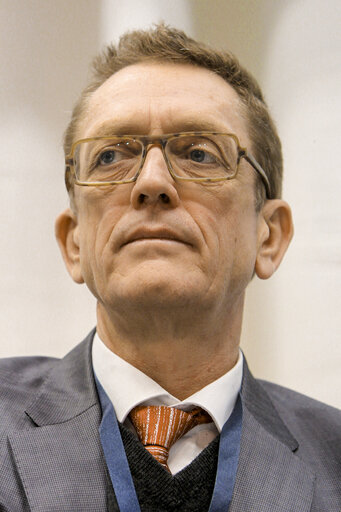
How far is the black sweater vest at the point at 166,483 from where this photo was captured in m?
1.29

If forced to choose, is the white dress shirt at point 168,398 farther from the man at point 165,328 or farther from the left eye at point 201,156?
the left eye at point 201,156

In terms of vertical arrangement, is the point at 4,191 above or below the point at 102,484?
above

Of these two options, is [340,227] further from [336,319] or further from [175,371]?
[175,371]

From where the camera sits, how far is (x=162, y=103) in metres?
1.51

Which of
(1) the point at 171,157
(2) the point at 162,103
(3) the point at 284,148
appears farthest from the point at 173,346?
(3) the point at 284,148

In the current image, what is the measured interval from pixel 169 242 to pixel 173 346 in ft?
0.88

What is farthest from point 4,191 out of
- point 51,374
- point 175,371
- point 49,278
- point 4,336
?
point 175,371

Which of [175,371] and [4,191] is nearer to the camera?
[175,371]

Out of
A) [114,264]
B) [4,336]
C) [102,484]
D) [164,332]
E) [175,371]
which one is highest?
[114,264]

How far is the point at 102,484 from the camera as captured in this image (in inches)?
50.5

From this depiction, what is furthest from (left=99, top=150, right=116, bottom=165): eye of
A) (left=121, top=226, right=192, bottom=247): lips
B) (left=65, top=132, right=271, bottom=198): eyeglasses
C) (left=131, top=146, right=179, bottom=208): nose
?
(left=121, top=226, right=192, bottom=247): lips

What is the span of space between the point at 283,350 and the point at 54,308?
83 cm

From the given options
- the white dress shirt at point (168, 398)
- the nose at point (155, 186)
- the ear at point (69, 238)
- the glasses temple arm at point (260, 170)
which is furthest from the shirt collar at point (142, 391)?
the glasses temple arm at point (260, 170)

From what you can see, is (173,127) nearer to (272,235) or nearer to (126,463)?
(272,235)
